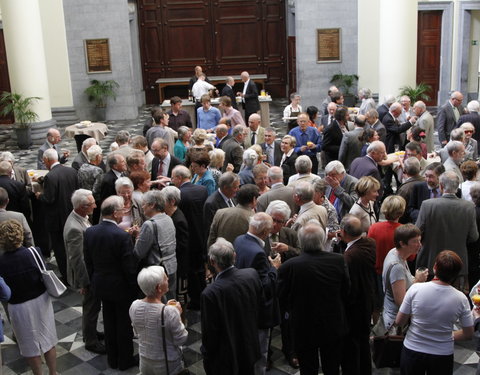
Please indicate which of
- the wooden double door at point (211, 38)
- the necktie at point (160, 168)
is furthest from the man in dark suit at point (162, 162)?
the wooden double door at point (211, 38)

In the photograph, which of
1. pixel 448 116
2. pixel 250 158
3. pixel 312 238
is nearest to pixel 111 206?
pixel 312 238

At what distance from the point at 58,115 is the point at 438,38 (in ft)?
38.5

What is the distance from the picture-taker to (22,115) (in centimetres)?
1593

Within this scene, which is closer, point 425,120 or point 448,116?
point 425,120

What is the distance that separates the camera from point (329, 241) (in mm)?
5926

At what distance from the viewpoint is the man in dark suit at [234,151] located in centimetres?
817

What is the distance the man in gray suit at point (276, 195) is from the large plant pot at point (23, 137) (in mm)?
11409

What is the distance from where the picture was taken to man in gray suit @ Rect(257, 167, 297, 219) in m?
6.19

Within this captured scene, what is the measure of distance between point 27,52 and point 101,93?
3678 mm

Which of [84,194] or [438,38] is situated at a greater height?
[438,38]

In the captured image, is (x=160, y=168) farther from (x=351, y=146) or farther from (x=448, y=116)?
(x=448, y=116)

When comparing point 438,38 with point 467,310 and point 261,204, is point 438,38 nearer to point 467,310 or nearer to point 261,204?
point 261,204

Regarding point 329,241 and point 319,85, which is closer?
point 329,241

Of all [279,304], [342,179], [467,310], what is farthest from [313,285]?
[342,179]
